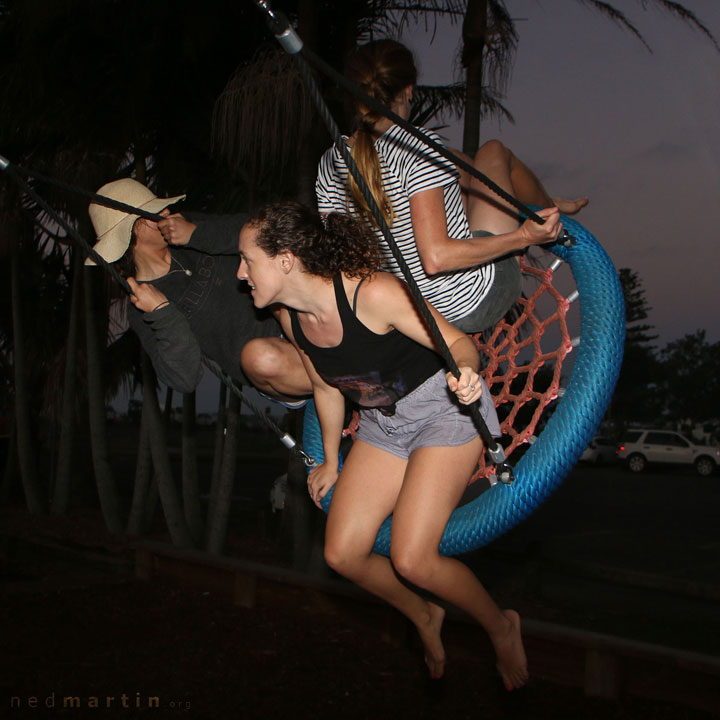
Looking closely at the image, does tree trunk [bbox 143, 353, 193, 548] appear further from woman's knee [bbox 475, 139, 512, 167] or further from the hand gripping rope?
woman's knee [bbox 475, 139, 512, 167]

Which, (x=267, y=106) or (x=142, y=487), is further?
(x=142, y=487)

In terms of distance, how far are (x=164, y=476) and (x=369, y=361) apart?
229 inches

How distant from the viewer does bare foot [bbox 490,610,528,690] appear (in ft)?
8.67

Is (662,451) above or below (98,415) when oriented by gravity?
below

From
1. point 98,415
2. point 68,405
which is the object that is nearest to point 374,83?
point 98,415

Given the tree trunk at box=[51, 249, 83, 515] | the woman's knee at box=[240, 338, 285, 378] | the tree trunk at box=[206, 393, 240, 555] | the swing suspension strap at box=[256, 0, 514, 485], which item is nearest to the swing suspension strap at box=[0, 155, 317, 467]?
the woman's knee at box=[240, 338, 285, 378]

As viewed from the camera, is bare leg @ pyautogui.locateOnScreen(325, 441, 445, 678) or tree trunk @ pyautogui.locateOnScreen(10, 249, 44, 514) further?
tree trunk @ pyautogui.locateOnScreen(10, 249, 44, 514)

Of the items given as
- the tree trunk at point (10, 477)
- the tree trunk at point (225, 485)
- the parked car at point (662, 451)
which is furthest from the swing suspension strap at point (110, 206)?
the parked car at point (662, 451)

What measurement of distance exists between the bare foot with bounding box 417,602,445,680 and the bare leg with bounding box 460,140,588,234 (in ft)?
4.19

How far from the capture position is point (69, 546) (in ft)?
26.2

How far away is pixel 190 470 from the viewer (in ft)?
27.9

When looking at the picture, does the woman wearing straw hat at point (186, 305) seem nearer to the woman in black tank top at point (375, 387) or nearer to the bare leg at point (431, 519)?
the woman in black tank top at point (375, 387)

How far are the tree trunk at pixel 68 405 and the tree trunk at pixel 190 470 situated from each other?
1.75 m

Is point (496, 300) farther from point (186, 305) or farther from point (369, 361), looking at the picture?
point (186, 305)
